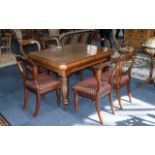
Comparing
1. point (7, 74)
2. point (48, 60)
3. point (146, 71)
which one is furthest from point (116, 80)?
point (7, 74)

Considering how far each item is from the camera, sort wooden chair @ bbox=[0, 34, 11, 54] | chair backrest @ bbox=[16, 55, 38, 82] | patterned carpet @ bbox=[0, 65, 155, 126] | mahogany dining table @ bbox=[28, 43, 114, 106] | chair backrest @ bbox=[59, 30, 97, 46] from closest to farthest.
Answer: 1. chair backrest @ bbox=[16, 55, 38, 82]
2. mahogany dining table @ bbox=[28, 43, 114, 106]
3. patterned carpet @ bbox=[0, 65, 155, 126]
4. chair backrest @ bbox=[59, 30, 97, 46]
5. wooden chair @ bbox=[0, 34, 11, 54]

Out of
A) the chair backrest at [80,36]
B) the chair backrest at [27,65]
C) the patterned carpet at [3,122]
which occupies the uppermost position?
the chair backrest at [80,36]

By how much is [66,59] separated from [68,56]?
0.52ft

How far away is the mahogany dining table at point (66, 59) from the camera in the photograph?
9.39 feet

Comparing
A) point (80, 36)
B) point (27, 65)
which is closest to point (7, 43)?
point (80, 36)

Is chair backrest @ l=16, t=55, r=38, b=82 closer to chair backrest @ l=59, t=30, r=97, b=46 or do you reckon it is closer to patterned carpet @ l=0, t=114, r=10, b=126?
patterned carpet @ l=0, t=114, r=10, b=126

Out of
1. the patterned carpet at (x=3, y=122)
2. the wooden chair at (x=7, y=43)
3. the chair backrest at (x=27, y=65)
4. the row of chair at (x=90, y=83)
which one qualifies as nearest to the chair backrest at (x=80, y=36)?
the wooden chair at (x=7, y=43)

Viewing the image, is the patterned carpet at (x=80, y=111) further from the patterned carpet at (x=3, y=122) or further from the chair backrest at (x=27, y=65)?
the chair backrest at (x=27, y=65)

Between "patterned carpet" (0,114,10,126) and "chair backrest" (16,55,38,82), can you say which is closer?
"chair backrest" (16,55,38,82)

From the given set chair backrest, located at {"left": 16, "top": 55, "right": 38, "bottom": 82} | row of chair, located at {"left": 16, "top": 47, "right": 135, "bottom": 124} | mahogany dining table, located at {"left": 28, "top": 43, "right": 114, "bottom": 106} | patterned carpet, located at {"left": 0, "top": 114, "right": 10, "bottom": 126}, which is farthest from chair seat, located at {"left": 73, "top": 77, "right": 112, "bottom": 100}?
patterned carpet, located at {"left": 0, "top": 114, "right": 10, "bottom": 126}

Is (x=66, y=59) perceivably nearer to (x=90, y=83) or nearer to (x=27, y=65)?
(x=90, y=83)

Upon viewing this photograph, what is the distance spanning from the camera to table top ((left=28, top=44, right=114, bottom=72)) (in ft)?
9.52

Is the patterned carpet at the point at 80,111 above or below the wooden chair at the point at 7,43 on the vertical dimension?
below

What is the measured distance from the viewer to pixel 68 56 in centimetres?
313
